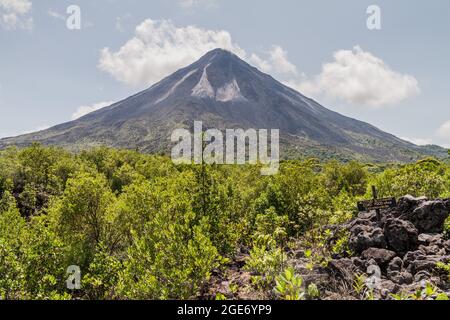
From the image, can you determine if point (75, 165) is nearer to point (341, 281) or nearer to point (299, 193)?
point (299, 193)

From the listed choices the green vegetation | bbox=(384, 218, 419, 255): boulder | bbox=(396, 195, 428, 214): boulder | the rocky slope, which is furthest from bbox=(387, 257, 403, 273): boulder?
bbox=(396, 195, 428, 214): boulder

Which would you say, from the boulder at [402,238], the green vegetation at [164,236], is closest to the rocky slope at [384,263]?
the boulder at [402,238]

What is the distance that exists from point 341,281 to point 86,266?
410 inches

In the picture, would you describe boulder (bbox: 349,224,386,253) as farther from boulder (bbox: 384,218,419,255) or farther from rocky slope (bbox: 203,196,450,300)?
boulder (bbox: 384,218,419,255)

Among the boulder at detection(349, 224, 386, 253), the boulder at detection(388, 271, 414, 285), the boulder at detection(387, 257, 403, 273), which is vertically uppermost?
the boulder at detection(349, 224, 386, 253)

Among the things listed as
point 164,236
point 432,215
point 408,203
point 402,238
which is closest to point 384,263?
point 402,238

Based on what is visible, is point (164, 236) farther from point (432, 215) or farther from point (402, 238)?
point (432, 215)

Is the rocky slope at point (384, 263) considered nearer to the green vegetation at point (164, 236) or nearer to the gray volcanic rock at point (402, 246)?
the gray volcanic rock at point (402, 246)

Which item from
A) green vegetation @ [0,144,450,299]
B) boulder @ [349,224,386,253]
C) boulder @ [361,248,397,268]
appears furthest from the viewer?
boulder @ [349,224,386,253]

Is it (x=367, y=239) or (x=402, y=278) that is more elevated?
(x=367, y=239)

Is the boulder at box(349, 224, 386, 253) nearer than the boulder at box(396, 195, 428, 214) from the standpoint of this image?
Yes

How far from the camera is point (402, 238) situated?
11367 millimetres

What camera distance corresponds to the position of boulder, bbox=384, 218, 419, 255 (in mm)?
11336

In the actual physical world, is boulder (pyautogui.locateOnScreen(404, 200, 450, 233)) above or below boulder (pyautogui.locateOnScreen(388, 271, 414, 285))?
above
